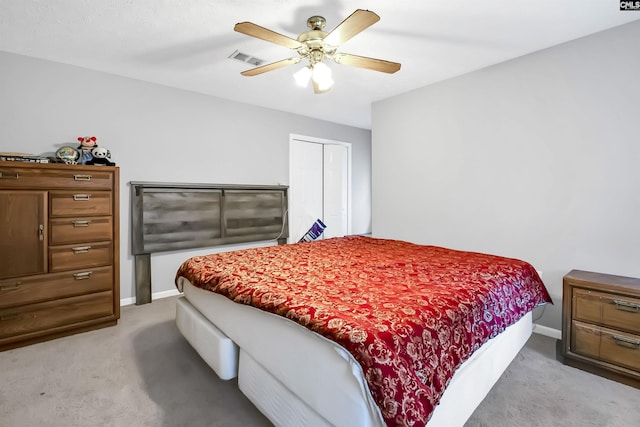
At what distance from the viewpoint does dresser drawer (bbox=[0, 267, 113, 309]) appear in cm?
222

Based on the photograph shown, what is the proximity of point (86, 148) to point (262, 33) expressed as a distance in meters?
2.12

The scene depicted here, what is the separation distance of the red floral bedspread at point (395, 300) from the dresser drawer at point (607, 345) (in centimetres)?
28

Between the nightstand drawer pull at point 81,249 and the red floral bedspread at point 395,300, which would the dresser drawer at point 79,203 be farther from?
the red floral bedspread at point 395,300

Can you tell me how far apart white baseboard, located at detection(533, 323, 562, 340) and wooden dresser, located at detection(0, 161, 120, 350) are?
372cm

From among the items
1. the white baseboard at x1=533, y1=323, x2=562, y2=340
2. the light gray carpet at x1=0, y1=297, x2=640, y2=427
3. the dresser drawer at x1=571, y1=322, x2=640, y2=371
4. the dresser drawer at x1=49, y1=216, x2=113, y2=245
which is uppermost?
the dresser drawer at x1=49, y1=216, x2=113, y2=245

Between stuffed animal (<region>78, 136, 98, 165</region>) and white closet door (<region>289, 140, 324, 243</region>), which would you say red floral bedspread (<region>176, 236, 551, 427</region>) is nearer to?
stuffed animal (<region>78, 136, 98, 165</region>)

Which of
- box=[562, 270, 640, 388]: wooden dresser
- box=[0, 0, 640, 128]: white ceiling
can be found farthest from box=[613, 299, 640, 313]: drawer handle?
box=[0, 0, 640, 128]: white ceiling

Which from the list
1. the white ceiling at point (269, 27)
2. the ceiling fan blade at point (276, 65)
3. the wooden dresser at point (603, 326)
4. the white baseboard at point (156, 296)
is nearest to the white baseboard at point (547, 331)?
the wooden dresser at point (603, 326)

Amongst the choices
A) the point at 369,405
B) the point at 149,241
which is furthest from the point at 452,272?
the point at 149,241

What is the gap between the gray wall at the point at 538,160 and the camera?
7.32 ft

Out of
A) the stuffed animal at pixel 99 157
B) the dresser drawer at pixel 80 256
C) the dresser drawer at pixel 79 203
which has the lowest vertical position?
the dresser drawer at pixel 80 256

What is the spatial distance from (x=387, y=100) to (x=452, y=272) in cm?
275

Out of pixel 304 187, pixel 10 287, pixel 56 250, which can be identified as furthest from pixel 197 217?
pixel 304 187

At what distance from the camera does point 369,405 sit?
3.27ft
